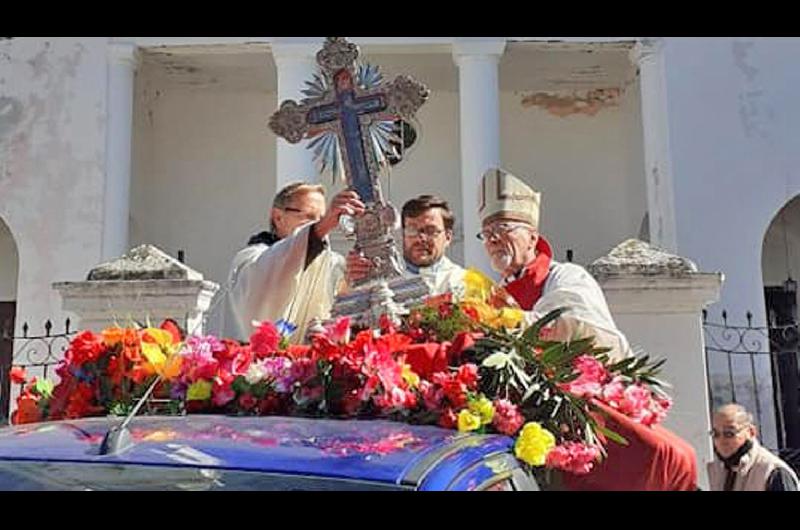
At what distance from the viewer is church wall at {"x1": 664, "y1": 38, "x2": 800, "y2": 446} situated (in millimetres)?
11523

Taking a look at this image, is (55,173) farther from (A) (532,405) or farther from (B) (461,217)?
(A) (532,405)

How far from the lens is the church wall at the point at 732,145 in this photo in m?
11.5

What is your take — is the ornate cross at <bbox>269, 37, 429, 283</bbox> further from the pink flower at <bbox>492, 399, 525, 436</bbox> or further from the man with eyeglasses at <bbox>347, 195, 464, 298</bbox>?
the pink flower at <bbox>492, 399, 525, 436</bbox>

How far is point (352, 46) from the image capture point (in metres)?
4.55

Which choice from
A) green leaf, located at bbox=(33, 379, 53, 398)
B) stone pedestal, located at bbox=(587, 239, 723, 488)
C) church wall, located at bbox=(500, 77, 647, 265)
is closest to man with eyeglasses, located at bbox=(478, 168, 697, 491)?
green leaf, located at bbox=(33, 379, 53, 398)

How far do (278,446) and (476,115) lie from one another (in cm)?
979

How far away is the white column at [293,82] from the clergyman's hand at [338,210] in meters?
7.25

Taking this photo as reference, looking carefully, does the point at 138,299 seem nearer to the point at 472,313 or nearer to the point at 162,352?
the point at 162,352

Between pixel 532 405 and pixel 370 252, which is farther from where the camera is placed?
pixel 370 252

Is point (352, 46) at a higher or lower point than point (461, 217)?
lower

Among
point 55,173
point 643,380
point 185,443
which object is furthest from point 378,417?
point 55,173

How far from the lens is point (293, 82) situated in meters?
11.6
